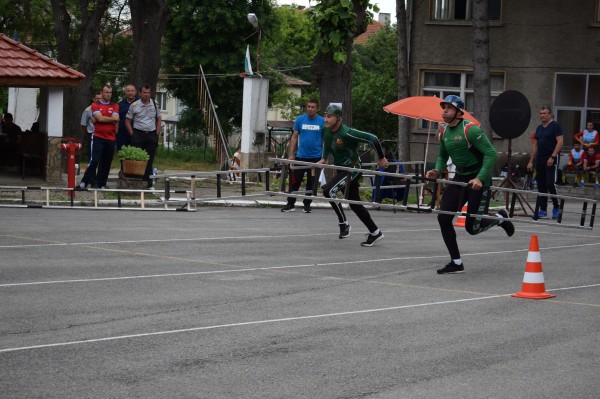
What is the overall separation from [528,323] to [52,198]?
13.8 metres

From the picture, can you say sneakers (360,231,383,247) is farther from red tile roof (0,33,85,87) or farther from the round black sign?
red tile roof (0,33,85,87)

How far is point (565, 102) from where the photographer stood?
120 ft

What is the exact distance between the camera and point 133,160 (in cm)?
2220

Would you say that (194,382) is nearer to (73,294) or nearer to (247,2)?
(73,294)

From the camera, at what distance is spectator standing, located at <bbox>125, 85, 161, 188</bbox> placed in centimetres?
2231

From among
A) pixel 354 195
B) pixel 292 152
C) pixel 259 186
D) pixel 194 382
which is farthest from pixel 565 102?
pixel 194 382

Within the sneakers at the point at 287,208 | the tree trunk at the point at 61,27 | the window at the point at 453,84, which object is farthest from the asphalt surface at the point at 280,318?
the tree trunk at the point at 61,27

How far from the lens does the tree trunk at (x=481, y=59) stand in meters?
29.0

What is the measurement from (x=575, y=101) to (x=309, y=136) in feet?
60.3

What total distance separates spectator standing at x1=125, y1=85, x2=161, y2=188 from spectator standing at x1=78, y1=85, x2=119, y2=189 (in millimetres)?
404

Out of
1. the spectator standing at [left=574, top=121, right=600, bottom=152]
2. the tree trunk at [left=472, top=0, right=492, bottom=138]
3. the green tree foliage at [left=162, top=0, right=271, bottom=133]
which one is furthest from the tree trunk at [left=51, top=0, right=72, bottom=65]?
the spectator standing at [left=574, top=121, right=600, bottom=152]

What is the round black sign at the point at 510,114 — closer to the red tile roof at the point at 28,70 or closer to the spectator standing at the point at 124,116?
the spectator standing at the point at 124,116

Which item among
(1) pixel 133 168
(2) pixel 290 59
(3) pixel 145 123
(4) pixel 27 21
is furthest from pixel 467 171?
(2) pixel 290 59

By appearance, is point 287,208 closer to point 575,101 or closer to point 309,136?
point 309,136
